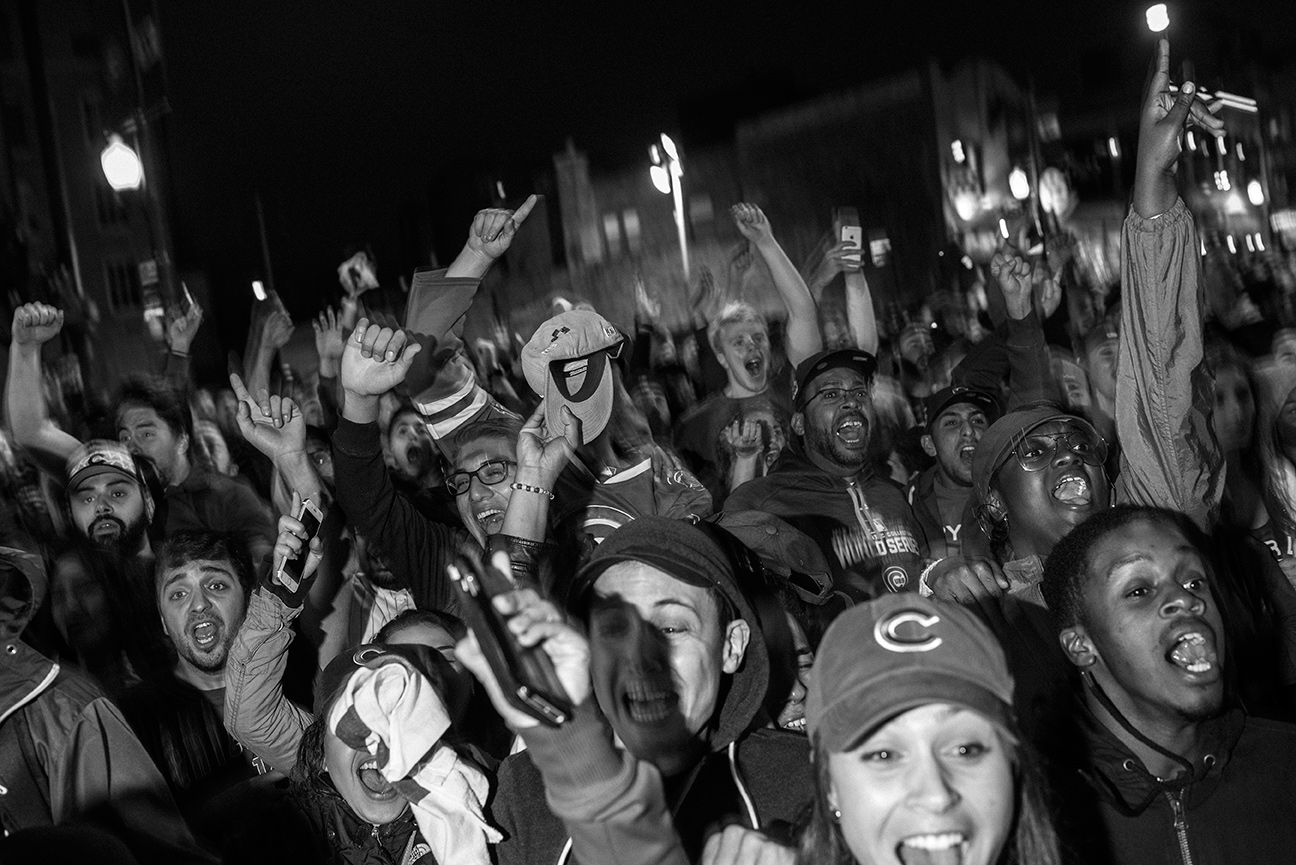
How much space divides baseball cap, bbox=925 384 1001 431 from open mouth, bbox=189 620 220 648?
2957 mm

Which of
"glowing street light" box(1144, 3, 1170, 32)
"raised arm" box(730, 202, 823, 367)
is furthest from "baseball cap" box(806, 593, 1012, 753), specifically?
"glowing street light" box(1144, 3, 1170, 32)

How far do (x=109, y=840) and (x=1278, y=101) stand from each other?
222ft

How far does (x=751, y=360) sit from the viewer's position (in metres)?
5.98

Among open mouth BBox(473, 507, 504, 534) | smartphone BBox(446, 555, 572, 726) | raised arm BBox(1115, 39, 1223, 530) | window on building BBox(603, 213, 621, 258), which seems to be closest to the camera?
smartphone BBox(446, 555, 572, 726)

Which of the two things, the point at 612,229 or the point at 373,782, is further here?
the point at 612,229

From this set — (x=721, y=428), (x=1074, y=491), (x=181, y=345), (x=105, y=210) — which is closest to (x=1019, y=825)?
(x=1074, y=491)

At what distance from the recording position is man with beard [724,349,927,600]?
423cm

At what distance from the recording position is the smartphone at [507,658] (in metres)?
1.74

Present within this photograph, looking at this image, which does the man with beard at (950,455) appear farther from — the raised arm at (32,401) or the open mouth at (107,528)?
the raised arm at (32,401)

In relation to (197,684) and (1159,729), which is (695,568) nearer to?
(1159,729)

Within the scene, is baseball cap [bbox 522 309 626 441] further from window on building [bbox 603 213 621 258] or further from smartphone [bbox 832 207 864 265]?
window on building [bbox 603 213 621 258]

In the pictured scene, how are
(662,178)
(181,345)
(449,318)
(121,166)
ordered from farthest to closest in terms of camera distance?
(662,178), (121,166), (181,345), (449,318)

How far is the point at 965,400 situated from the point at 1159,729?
2.53 metres

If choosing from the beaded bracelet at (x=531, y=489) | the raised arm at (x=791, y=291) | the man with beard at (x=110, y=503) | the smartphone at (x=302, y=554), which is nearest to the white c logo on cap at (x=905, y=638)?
the beaded bracelet at (x=531, y=489)
